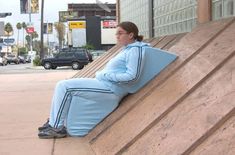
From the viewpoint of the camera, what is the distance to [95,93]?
646cm

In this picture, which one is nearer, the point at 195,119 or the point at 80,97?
the point at 195,119

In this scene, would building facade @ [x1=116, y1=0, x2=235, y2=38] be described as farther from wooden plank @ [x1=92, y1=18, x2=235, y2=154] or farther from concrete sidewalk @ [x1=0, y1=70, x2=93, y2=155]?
concrete sidewalk @ [x1=0, y1=70, x2=93, y2=155]

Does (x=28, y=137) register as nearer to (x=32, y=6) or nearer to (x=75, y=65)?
(x=75, y=65)

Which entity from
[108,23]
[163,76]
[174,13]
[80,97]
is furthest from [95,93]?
[108,23]

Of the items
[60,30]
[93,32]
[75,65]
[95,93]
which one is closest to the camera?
[95,93]

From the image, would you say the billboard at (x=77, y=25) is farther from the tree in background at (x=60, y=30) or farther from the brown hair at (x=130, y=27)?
the brown hair at (x=130, y=27)

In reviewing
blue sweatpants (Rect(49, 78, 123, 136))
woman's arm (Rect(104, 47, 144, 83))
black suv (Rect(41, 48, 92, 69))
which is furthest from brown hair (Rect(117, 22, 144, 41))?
black suv (Rect(41, 48, 92, 69))

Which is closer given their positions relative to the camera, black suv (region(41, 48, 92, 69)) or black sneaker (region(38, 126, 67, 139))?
black sneaker (region(38, 126, 67, 139))

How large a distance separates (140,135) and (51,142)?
1744 millimetres

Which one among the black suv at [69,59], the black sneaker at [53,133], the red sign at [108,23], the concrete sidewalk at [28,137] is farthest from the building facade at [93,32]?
the black sneaker at [53,133]

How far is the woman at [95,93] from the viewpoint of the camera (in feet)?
20.9

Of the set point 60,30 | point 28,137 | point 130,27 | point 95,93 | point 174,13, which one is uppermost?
point 60,30

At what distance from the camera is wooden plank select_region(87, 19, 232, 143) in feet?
20.2

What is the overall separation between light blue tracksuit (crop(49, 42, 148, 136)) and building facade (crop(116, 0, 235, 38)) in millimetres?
1493
